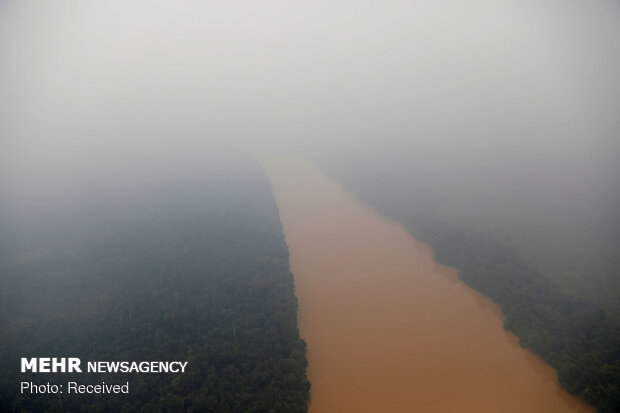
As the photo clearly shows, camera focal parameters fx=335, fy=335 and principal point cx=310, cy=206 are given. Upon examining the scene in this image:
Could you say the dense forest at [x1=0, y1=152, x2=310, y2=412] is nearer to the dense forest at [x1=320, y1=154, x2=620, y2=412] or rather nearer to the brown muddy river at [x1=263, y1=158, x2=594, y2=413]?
the brown muddy river at [x1=263, y1=158, x2=594, y2=413]

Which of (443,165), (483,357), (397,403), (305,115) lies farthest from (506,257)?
(305,115)

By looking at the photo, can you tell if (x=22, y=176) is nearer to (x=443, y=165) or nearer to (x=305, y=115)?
(x=443, y=165)

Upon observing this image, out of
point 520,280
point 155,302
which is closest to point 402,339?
point 520,280

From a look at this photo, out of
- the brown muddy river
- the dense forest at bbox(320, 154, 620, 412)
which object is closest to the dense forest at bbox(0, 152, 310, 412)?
the brown muddy river

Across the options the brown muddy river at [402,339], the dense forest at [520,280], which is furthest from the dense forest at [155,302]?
the dense forest at [520,280]

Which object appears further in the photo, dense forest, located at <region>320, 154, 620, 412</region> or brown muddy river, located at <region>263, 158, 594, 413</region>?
brown muddy river, located at <region>263, 158, 594, 413</region>

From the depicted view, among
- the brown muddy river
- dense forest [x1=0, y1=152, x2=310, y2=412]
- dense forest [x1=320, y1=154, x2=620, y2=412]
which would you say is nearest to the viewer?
dense forest [x1=0, y1=152, x2=310, y2=412]

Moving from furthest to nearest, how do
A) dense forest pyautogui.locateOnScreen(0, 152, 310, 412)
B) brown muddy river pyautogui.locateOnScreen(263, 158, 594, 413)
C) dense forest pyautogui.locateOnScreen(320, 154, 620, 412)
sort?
brown muddy river pyautogui.locateOnScreen(263, 158, 594, 413) → dense forest pyautogui.locateOnScreen(320, 154, 620, 412) → dense forest pyautogui.locateOnScreen(0, 152, 310, 412)
